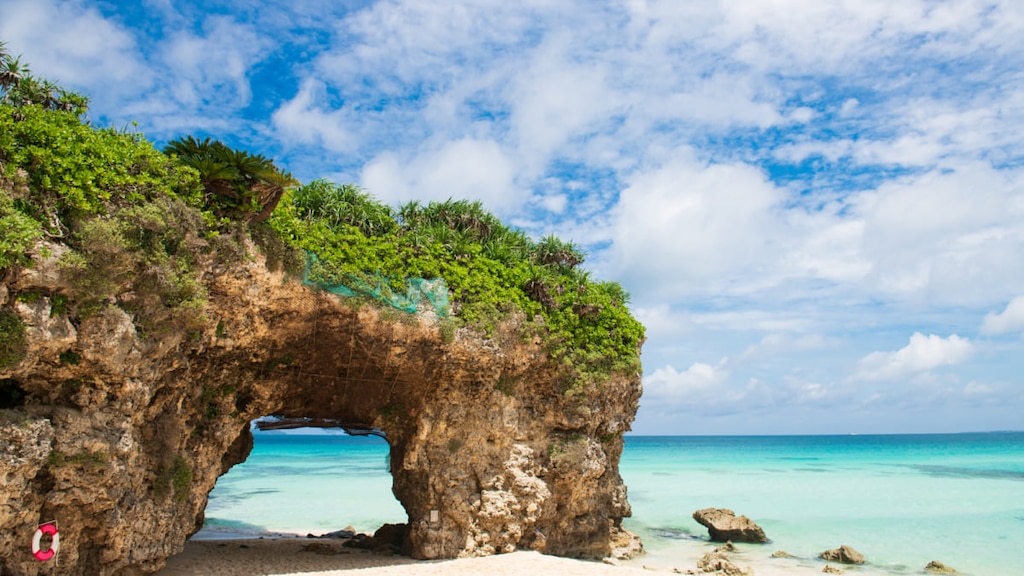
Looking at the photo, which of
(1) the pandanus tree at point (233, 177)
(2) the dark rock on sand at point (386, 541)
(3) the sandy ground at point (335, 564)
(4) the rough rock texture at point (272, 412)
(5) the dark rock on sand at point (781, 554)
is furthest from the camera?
A: (5) the dark rock on sand at point (781, 554)

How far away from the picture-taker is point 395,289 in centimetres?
1183

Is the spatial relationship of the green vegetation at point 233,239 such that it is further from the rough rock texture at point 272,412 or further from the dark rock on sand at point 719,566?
the dark rock on sand at point 719,566

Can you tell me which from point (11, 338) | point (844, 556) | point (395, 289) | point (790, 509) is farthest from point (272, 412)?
point (790, 509)

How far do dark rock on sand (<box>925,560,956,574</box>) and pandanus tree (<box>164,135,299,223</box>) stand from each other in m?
17.0

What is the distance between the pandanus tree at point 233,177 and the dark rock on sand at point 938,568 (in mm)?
17007

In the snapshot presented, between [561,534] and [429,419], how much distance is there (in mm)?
3944

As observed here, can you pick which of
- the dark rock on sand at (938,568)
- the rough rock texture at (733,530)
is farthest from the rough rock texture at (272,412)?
the dark rock on sand at (938,568)

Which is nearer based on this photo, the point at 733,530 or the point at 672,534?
the point at 733,530

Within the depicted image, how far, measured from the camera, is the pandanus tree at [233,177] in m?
9.64

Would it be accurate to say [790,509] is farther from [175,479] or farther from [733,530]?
[175,479]

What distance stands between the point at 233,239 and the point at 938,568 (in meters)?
17.4

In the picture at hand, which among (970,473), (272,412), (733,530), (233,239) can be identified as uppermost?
(233,239)

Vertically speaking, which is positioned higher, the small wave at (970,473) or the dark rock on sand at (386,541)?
the dark rock on sand at (386,541)

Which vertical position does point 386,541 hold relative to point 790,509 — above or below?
above
